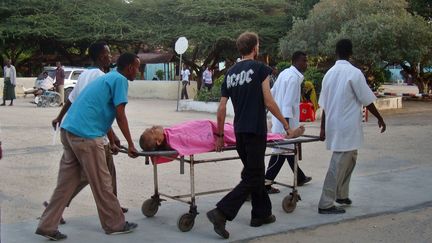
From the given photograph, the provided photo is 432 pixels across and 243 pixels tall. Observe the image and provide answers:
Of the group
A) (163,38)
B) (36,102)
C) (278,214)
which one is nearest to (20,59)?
(163,38)

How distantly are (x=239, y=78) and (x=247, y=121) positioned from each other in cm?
42

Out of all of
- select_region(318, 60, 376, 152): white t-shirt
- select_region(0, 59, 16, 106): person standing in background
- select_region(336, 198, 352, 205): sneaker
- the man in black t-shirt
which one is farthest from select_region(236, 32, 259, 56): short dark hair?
select_region(0, 59, 16, 106): person standing in background

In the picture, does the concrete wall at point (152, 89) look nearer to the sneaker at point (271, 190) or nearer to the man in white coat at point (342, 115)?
the sneaker at point (271, 190)

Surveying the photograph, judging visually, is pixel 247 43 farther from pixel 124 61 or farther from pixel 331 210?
pixel 331 210

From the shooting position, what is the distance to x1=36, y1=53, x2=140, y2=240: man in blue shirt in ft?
17.6

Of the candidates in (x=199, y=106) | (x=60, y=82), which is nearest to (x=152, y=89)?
(x=60, y=82)

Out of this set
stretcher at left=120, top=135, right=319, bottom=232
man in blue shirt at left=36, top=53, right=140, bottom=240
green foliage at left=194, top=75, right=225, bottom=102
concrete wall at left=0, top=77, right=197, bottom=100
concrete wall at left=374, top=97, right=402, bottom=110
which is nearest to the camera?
man in blue shirt at left=36, top=53, right=140, bottom=240

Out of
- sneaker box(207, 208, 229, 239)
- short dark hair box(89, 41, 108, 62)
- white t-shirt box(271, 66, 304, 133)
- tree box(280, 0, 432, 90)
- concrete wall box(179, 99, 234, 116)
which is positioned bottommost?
sneaker box(207, 208, 229, 239)

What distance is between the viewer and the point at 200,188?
26.4 ft

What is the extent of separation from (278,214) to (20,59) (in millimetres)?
43960

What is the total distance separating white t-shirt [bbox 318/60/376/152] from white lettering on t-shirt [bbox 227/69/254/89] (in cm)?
137

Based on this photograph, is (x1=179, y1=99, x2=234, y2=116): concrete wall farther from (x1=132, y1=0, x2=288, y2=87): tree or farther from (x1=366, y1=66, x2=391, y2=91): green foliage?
(x1=132, y1=0, x2=288, y2=87): tree

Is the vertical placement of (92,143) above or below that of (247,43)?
below

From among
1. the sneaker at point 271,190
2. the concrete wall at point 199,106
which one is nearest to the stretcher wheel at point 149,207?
the sneaker at point 271,190
